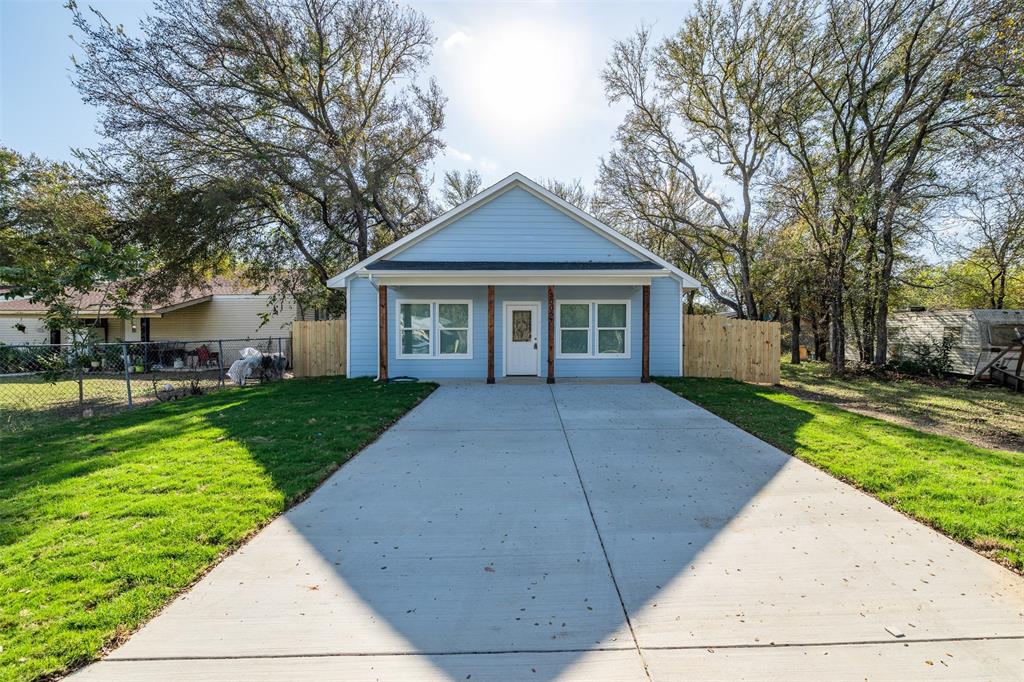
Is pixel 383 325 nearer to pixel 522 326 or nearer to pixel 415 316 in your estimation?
pixel 415 316

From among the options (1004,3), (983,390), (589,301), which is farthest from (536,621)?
(983,390)

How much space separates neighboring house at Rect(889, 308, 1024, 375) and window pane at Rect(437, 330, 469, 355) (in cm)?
1642

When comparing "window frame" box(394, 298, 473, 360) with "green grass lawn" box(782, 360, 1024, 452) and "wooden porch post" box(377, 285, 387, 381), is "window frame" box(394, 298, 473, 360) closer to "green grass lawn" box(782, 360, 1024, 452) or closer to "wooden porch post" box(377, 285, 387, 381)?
"wooden porch post" box(377, 285, 387, 381)

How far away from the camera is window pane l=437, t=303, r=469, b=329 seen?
42.9ft

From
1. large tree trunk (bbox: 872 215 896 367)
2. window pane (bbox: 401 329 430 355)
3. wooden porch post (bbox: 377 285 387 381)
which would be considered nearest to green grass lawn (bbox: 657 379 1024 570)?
window pane (bbox: 401 329 430 355)

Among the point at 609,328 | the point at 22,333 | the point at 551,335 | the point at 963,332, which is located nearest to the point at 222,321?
the point at 22,333

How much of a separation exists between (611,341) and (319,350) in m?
9.26

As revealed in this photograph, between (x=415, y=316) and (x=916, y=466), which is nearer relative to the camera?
(x=916, y=466)

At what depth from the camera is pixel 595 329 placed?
1307cm

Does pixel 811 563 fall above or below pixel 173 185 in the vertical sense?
below

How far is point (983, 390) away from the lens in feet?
41.8

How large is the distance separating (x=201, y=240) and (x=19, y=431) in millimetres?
10012

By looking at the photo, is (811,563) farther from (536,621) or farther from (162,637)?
(162,637)

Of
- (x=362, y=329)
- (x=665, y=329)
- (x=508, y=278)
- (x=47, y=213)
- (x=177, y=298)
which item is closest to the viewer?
(x=508, y=278)
